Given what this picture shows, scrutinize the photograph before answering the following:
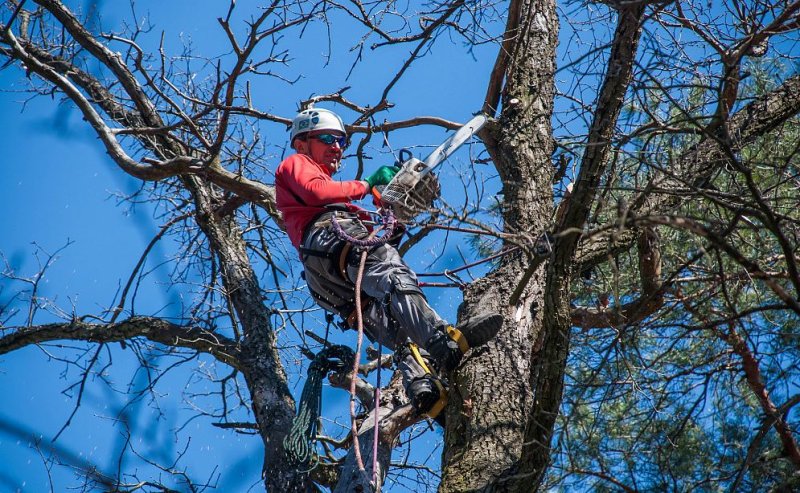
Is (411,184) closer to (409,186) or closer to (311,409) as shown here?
(409,186)

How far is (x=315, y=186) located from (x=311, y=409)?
96 centimetres

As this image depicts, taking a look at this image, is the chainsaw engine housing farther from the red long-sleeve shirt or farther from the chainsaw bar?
the red long-sleeve shirt

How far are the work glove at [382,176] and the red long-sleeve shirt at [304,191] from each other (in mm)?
45

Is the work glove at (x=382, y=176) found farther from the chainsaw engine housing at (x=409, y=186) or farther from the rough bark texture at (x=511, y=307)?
the rough bark texture at (x=511, y=307)

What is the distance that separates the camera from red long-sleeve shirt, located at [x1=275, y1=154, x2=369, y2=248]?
407 centimetres

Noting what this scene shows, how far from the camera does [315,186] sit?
408 centimetres

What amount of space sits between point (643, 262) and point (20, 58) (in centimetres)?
342

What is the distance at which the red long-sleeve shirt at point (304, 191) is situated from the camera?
407 cm

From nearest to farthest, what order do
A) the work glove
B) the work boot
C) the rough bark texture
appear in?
the rough bark texture
the work boot
the work glove

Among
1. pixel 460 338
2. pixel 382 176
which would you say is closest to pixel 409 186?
pixel 382 176

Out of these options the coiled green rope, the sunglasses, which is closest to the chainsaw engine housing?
the sunglasses

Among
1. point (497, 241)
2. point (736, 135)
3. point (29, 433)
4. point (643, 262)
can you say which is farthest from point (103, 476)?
point (736, 135)

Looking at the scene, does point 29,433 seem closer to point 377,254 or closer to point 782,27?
point 377,254

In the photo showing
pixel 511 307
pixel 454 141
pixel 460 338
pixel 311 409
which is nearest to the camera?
pixel 460 338
